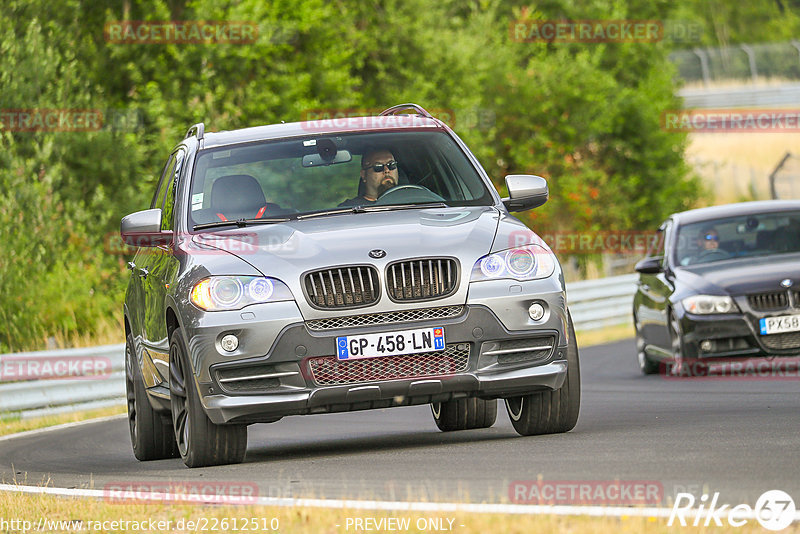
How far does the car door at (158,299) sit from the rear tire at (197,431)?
36 centimetres

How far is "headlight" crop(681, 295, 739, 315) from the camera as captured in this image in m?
12.9

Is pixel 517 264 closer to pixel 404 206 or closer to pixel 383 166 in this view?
pixel 404 206

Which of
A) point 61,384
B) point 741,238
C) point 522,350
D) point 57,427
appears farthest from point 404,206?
point 61,384

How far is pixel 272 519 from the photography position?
18.7 feet

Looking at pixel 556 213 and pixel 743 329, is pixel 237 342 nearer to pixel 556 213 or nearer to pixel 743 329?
pixel 743 329

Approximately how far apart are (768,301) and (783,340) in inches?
13.9

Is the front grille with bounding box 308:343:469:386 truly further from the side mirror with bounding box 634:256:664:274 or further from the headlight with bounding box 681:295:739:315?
the side mirror with bounding box 634:256:664:274

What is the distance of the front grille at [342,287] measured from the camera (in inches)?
301

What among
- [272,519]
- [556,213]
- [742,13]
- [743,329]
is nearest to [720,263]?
[743,329]
